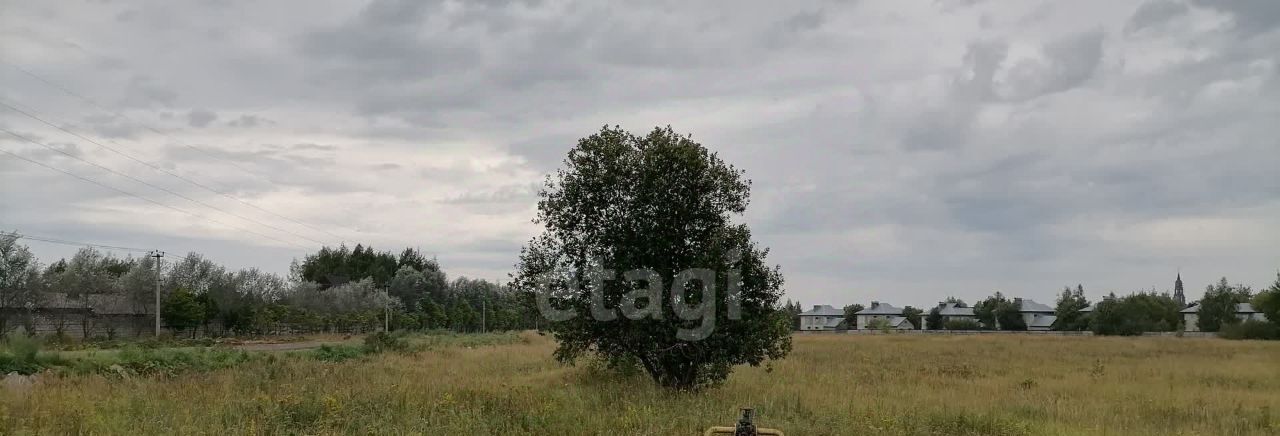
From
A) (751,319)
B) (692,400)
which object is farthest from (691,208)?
(692,400)

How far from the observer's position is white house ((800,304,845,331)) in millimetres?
171125

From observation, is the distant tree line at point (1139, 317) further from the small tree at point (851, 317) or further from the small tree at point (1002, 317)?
the small tree at point (851, 317)

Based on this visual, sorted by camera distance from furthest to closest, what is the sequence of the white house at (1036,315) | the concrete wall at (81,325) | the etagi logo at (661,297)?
the white house at (1036,315)
the concrete wall at (81,325)
the etagi logo at (661,297)

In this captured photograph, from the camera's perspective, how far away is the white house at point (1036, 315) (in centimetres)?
13738

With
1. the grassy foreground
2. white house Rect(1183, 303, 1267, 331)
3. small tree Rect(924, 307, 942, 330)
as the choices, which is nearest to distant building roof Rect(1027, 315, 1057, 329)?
small tree Rect(924, 307, 942, 330)

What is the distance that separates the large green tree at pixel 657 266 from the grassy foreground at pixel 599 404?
1.05 meters

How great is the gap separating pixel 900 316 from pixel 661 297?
155595 mm

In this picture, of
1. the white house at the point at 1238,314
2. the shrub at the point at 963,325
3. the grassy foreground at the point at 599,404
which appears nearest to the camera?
the grassy foreground at the point at 599,404

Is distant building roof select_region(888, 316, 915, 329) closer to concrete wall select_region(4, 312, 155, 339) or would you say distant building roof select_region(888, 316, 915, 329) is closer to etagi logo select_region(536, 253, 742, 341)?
concrete wall select_region(4, 312, 155, 339)

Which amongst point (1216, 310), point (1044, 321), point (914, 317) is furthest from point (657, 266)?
point (914, 317)

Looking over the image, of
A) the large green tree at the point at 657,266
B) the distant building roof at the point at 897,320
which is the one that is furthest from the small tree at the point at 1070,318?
the large green tree at the point at 657,266

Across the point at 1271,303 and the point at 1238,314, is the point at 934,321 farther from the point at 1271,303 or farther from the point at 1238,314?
the point at 1271,303

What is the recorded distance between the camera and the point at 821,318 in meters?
173

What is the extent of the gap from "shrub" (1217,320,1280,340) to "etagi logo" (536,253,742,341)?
74.3m
